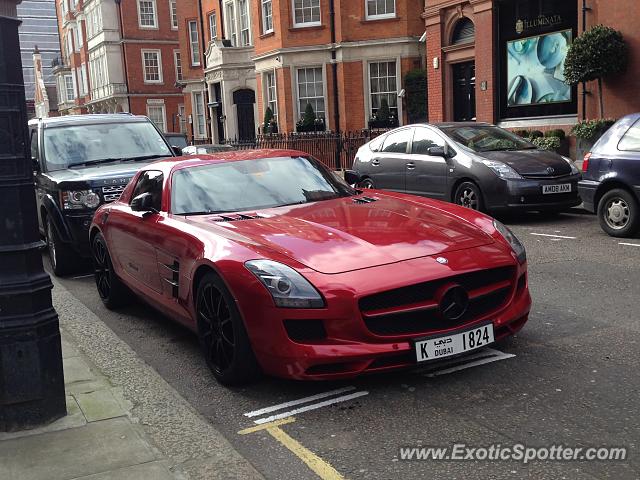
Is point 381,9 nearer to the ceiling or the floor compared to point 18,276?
nearer to the ceiling

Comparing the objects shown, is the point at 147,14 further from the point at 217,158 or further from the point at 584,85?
the point at 217,158

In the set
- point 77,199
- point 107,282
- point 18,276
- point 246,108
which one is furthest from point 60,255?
point 246,108

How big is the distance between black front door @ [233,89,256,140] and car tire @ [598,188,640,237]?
26956 millimetres

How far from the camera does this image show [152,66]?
53.2 meters

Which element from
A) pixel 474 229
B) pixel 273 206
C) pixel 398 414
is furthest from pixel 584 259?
pixel 398 414

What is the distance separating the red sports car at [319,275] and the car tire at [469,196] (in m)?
5.27

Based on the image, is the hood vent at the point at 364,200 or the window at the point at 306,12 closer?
the hood vent at the point at 364,200

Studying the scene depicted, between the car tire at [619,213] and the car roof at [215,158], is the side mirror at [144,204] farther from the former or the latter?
the car tire at [619,213]

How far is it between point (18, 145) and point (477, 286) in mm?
2764

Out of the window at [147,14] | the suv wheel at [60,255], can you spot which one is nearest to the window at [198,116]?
the window at [147,14]

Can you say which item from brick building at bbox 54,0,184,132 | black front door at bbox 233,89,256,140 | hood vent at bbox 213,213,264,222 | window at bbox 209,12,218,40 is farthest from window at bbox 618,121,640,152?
brick building at bbox 54,0,184,132

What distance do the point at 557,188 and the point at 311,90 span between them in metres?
18.9

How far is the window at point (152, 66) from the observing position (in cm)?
5281

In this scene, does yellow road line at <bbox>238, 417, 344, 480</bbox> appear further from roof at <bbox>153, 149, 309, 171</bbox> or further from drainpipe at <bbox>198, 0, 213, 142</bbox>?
drainpipe at <bbox>198, 0, 213, 142</bbox>
